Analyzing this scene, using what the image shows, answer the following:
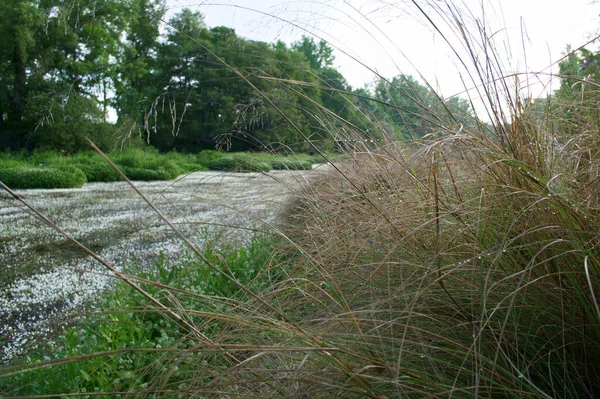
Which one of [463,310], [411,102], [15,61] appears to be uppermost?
[15,61]

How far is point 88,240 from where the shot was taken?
15.7 ft

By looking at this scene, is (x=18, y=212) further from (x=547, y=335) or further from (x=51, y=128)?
(x=51, y=128)

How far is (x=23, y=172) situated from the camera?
35.8 ft

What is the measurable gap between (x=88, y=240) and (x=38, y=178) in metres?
7.49

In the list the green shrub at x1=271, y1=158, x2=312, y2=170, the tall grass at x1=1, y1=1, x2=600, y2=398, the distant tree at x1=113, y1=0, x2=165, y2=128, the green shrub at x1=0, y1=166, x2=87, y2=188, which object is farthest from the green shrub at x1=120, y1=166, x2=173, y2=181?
the tall grass at x1=1, y1=1, x2=600, y2=398

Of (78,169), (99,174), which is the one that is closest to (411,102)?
(78,169)

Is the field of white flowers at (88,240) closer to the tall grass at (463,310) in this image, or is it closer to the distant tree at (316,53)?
the tall grass at (463,310)

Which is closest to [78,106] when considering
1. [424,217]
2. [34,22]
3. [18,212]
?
[34,22]

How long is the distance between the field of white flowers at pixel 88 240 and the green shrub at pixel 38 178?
320 centimetres

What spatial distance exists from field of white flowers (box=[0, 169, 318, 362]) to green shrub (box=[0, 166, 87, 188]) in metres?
3.20

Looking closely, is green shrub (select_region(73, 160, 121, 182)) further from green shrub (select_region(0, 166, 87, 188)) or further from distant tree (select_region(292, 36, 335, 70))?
distant tree (select_region(292, 36, 335, 70))

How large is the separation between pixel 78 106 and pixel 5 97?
5.53m

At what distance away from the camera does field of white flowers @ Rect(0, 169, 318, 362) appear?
7.32 ft

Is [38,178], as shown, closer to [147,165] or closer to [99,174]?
[99,174]
